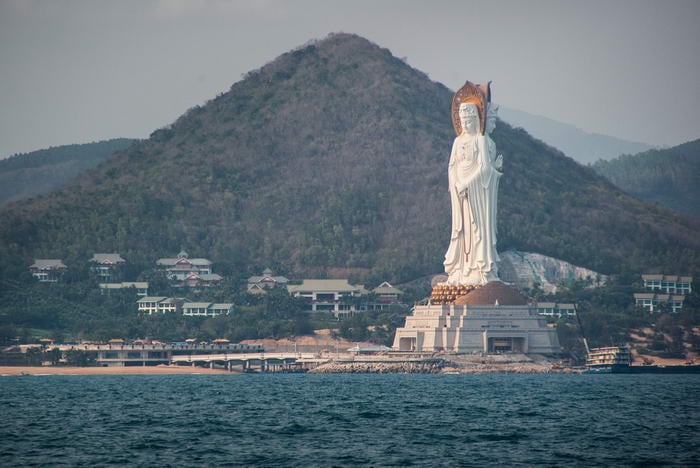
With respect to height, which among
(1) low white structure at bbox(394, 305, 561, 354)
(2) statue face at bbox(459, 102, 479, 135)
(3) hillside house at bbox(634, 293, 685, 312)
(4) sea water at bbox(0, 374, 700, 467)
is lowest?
(4) sea water at bbox(0, 374, 700, 467)

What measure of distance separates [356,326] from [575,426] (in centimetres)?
9770

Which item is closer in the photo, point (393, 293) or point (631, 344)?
point (631, 344)

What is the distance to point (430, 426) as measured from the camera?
81500 millimetres

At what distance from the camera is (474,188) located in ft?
536

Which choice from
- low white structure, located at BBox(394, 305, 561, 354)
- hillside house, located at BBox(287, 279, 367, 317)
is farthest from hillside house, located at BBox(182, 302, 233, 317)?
low white structure, located at BBox(394, 305, 561, 354)

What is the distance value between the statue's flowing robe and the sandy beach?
27891mm

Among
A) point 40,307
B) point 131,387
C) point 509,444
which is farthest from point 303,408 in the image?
point 40,307

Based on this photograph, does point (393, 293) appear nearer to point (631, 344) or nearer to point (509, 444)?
point (631, 344)

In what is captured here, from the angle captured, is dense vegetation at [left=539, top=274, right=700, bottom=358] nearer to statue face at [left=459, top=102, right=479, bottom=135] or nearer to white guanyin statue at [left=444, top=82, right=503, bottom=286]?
white guanyin statue at [left=444, top=82, right=503, bottom=286]

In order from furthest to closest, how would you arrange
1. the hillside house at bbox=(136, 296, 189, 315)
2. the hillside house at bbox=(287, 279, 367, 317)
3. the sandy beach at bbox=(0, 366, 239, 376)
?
1. the hillside house at bbox=(287, 279, 367, 317)
2. the hillside house at bbox=(136, 296, 189, 315)
3. the sandy beach at bbox=(0, 366, 239, 376)

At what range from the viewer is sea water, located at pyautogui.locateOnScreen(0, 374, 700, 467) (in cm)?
6800

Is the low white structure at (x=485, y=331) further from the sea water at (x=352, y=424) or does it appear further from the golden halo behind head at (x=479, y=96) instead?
the sea water at (x=352, y=424)

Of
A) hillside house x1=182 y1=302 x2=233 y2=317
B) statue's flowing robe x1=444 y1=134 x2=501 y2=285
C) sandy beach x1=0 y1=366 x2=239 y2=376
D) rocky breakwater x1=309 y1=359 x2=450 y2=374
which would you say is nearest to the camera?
rocky breakwater x1=309 y1=359 x2=450 y2=374

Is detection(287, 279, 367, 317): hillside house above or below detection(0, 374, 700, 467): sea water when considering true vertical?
above
